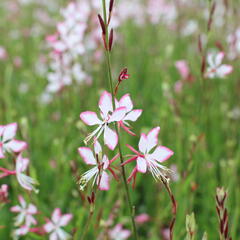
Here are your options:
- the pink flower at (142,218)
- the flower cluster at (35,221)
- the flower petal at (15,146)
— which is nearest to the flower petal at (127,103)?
the flower petal at (15,146)

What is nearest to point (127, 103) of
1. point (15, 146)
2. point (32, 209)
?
point (15, 146)

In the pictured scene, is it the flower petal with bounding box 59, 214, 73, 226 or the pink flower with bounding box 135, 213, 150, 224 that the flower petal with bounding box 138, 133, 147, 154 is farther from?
the pink flower with bounding box 135, 213, 150, 224

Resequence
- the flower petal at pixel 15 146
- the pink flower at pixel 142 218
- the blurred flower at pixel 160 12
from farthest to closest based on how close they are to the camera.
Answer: the blurred flower at pixel 160 12 < the pink flower at pixel 142 218 < the flower petal at pixel 15 146

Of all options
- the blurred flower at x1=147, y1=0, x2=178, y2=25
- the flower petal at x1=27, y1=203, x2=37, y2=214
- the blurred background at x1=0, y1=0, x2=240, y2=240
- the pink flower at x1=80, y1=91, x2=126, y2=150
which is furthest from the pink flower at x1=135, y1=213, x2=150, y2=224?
the blurred flower at x1=147, y1=0, x2=178, y2=25

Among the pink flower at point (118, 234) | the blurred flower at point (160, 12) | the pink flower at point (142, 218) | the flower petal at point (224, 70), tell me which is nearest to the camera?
the flower petal at point (224, 70)

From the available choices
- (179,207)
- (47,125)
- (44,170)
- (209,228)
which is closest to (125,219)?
(179,207)

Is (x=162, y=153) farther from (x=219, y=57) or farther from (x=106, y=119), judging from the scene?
(x=219, y=57)

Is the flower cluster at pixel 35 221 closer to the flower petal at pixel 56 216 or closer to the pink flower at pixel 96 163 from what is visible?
the flower petal at pixel 56 216

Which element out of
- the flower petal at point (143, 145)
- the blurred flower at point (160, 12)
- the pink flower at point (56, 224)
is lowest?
the blurred flower at point (160, 12)

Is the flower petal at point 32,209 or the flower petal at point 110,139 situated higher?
the flower petal at point 110,139

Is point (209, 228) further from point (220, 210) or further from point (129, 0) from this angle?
point (129, 0)
